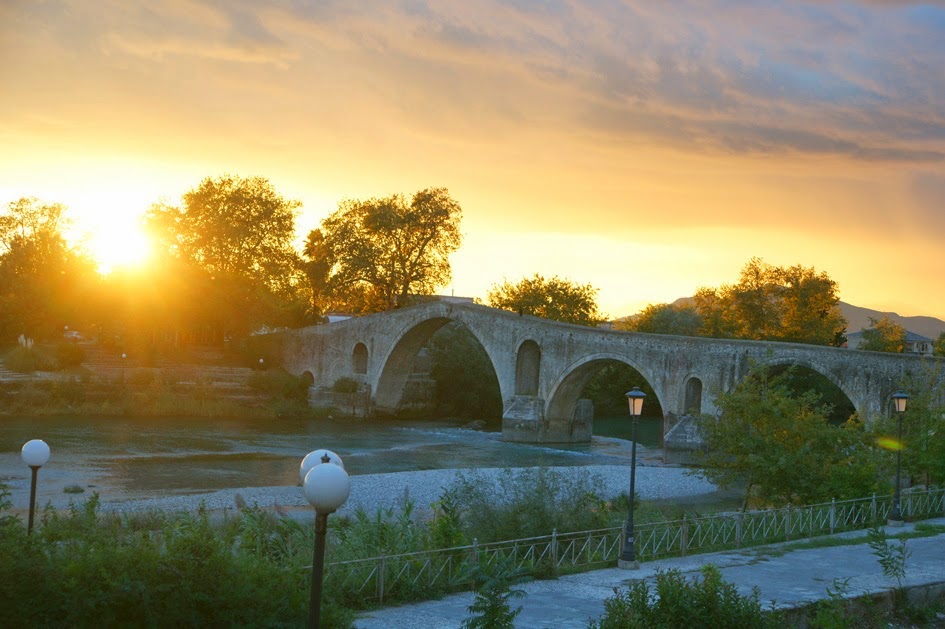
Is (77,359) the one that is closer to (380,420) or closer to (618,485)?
(380,420)

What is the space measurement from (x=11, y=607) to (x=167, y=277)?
51.1 meters

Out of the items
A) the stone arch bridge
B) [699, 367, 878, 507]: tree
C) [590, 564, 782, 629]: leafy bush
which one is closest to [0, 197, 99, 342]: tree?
the stone arch bridge

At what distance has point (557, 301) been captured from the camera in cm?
6350

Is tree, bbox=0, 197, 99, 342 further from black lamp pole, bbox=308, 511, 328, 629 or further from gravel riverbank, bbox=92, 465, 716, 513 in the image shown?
black lamp pole, bbox=308, 511, 328, 629

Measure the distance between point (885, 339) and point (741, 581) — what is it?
178ft

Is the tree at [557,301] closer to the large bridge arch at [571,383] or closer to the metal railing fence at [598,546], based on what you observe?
the large bridge arch at [571,383]

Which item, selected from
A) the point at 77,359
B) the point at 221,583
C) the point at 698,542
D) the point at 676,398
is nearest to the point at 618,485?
the point at 676,398

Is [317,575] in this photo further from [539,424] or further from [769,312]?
[769,312]

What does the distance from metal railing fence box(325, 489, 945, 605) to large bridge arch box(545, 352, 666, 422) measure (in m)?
20.9

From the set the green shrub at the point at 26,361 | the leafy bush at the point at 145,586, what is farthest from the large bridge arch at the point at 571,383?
the leafy bush at the point at 145,586

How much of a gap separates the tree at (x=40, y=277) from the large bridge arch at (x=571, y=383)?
2816cm

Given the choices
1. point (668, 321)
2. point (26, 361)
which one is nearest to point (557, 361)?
point (668, 321)

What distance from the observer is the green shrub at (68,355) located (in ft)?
161

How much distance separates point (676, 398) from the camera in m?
36.8
